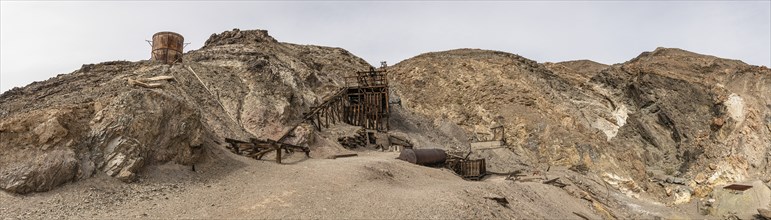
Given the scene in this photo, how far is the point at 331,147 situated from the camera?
20922 millimetres

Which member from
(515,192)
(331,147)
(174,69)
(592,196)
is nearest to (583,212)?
(515,192)

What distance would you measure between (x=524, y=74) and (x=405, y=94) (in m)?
9.54

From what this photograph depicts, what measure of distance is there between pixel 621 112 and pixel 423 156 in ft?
67.2

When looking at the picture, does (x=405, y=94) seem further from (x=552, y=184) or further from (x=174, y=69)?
(x=174, y=69)

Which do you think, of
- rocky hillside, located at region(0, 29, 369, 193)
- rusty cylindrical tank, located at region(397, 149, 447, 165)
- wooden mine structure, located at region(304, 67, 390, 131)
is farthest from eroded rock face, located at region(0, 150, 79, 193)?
wooden mine structure, located at region(304, 67, 390, 131)

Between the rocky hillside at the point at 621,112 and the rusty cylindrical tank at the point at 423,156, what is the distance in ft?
20.0

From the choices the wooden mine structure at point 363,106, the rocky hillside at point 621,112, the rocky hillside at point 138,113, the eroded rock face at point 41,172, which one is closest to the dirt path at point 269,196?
the eroded rock face at point 41,172

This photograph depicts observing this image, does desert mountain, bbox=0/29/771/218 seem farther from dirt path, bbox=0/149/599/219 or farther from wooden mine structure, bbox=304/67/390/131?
wooden mine structure, bbox=304/67/390/131

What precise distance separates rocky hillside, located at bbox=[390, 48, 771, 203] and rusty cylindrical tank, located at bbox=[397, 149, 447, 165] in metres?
6.08

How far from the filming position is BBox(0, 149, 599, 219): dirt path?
34.2 ft

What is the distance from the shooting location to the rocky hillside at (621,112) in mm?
27562

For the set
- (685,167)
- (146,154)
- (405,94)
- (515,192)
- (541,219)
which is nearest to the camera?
(146,154)

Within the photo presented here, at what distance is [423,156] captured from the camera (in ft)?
67.5

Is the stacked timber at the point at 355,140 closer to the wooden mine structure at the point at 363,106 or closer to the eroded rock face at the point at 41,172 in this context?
the wooden mine structure at the point at 363,106
